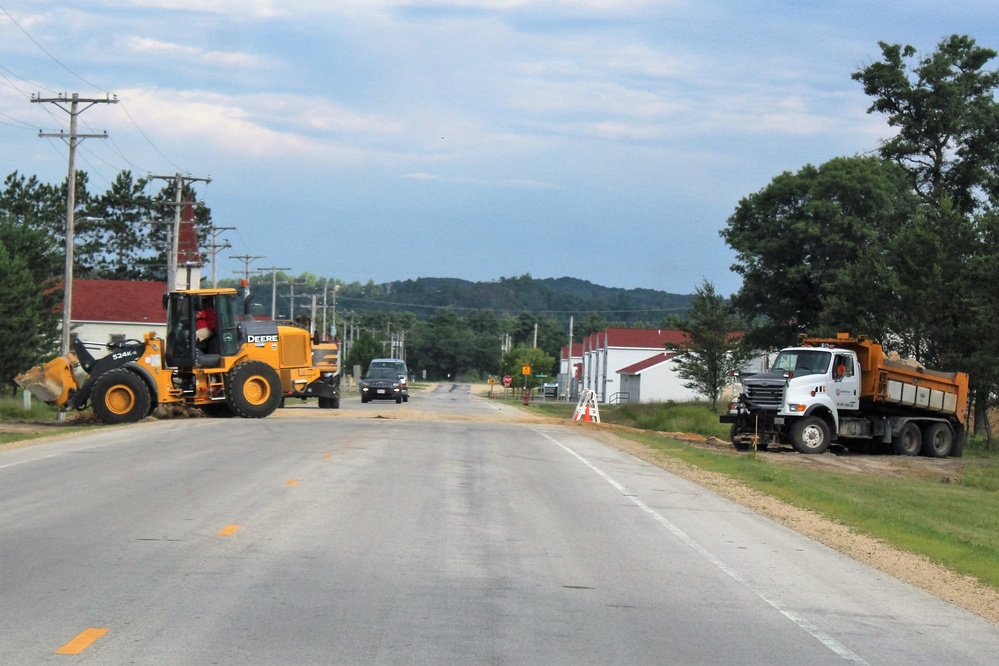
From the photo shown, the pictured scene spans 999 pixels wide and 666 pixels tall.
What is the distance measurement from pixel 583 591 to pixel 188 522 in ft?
16.2

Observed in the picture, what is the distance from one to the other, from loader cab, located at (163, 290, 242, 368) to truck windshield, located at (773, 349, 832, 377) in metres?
15.0

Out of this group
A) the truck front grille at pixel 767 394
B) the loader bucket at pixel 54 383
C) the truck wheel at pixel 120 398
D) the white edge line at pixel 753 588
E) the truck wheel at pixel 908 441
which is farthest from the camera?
the truck wheel at pixel 908 441

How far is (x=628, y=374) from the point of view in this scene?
333 ft

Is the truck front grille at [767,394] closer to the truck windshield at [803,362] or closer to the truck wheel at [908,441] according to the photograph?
the truck windshield at [803,362]

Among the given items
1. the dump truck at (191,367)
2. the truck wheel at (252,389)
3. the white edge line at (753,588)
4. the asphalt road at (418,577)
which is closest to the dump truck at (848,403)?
the truck wheel at (252,389)

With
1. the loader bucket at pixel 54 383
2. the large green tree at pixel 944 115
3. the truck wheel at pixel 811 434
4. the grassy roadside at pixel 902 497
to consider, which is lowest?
the grassy roadside at pixel 902 497

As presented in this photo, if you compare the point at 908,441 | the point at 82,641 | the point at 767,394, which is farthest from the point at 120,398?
the point at 82,641

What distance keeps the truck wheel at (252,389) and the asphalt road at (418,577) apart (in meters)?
12.9

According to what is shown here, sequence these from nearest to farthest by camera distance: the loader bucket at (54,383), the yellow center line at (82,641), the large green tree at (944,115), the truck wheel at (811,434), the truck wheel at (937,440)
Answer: the yellow center line at (82,641)
the loader bucket at (54,383)
the truck wheel at (811,434)
the truck wheel at (937,440)
the large green tree at (944,115)

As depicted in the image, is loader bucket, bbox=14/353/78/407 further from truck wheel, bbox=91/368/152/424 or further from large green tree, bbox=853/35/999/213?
large green tree, bbox=853/35/999/213

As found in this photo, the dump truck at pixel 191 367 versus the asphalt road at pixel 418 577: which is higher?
the dump truck at pixel 191 367

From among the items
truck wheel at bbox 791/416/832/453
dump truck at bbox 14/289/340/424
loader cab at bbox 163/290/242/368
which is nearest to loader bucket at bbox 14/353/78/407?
dump truck at bbox 14/289/340/424

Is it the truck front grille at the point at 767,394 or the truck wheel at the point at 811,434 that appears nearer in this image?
the truck front grille at the point at 767,394

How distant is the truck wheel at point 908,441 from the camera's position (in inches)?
1272
